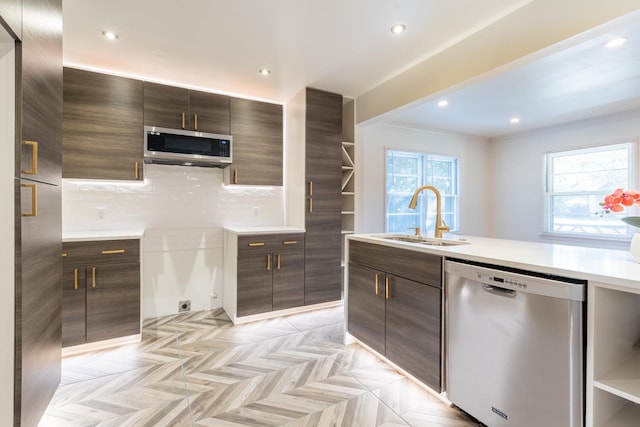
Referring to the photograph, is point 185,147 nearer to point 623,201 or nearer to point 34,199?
point 34,199

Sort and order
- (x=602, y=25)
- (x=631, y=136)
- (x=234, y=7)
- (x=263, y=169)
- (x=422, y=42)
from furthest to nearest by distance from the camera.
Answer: (x=631, y=136)
(x=263, y=169)
(x=422, y=42)
(x=234, y=7)
(x=602, y=25)

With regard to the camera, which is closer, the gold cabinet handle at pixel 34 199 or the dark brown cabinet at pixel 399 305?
the gold cabinet handle at pixel 34 199

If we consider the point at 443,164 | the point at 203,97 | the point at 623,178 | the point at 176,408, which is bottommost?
the point at 176,408

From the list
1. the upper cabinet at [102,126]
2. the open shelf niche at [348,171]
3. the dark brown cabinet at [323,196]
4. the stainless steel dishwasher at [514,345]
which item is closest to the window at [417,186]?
the open shelf niche at [348,171]

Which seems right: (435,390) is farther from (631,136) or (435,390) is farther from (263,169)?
(631,136)

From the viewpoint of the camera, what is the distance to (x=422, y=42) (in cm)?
247

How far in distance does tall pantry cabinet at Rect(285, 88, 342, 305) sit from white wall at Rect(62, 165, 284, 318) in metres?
0.71

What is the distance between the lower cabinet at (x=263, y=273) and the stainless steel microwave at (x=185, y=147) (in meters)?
0.88

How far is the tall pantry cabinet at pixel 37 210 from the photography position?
1.16 m

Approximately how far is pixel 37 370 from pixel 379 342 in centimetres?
194

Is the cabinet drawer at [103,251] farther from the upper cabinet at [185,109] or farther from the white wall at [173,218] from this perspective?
the upper cabinet at [185,109]

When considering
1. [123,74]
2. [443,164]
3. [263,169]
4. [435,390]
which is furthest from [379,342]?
[443,164]

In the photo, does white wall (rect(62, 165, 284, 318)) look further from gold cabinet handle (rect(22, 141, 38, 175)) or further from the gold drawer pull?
gold cabinet handle (rect(22, 141, 38, 175))

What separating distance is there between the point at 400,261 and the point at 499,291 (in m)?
0.66
